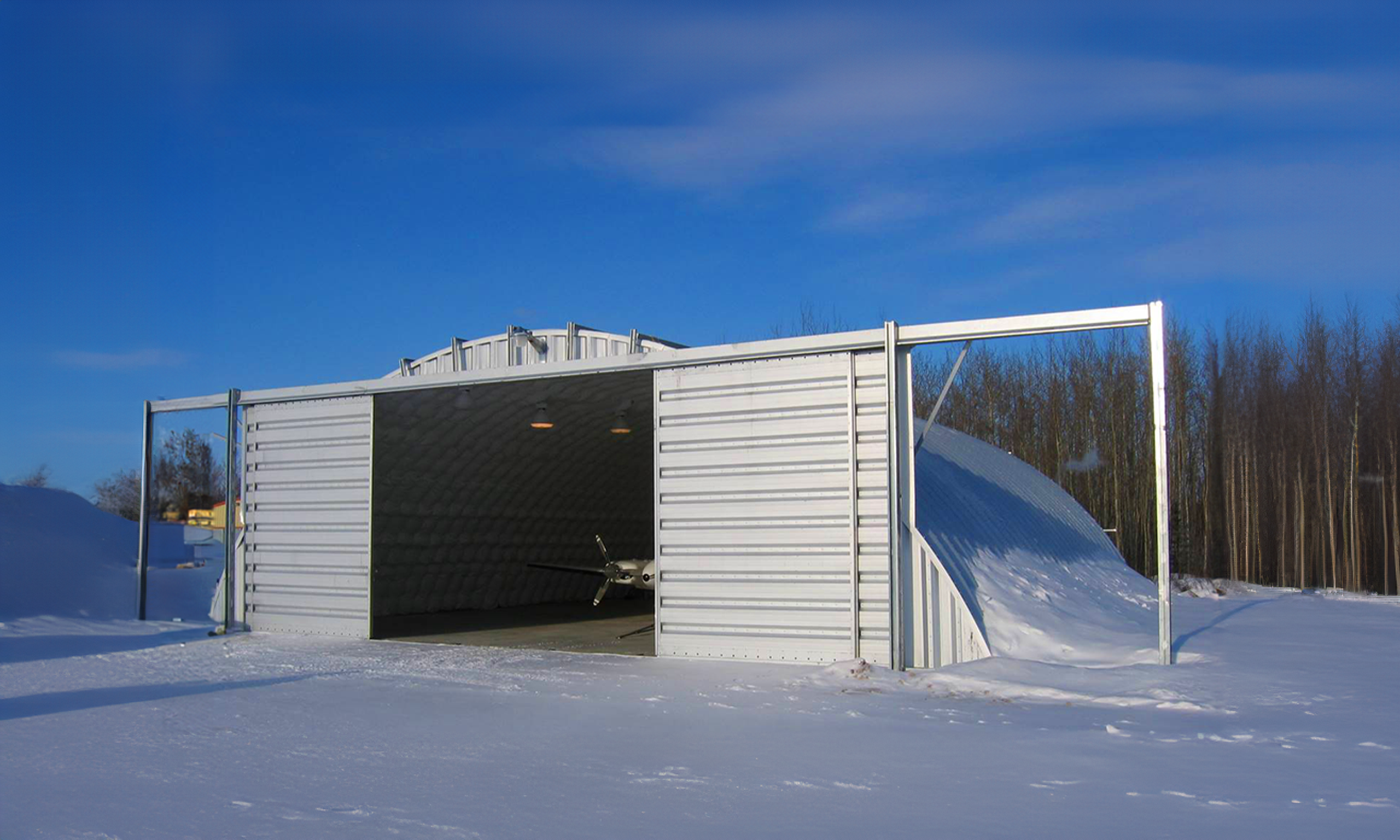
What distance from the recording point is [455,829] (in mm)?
5648

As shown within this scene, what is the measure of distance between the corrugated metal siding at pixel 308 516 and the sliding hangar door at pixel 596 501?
3 cm

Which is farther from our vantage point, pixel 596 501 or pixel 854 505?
pixel 596 501

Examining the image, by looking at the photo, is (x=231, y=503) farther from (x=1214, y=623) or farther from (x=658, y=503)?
(x=1214, y=623)

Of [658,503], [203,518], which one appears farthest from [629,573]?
[203,518]

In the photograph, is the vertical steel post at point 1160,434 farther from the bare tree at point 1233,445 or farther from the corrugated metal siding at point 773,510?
the bare tree at point 1233,445

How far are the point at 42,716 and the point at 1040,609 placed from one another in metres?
10.6

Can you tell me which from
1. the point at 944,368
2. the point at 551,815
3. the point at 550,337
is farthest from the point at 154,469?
the point at 551,815

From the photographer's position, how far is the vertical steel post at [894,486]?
1151 cm

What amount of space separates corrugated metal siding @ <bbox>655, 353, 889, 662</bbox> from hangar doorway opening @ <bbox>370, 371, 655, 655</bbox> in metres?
1.84

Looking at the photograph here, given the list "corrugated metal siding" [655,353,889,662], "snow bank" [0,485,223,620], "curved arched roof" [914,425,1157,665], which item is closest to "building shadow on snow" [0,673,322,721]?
"corrugated metal siding" [655,353,889,662]

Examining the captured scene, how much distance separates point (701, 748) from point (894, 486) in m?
4.64

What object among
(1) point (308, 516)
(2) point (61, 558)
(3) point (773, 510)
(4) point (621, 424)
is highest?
(4) point (621, 424)

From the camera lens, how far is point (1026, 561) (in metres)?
17.4

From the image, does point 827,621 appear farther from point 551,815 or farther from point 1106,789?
point 551,815
